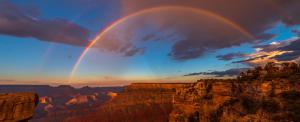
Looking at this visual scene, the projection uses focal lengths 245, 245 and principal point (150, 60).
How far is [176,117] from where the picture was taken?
76.4 meters

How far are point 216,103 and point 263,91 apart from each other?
14.0 meters

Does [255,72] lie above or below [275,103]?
above

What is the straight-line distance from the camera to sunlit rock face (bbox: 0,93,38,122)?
28.1 feet

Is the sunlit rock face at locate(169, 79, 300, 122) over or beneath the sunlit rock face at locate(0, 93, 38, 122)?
beneath

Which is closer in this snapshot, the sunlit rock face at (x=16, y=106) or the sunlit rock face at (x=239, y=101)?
the sunlit rock face at (x=16, y=106)

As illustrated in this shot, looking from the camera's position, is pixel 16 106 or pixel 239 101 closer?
pixel 16 106

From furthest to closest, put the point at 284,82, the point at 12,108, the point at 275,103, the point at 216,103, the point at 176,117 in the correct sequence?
the point at 176,117, the point at 216,103, the point at 284,82, the point at 275,103, the point at 12,108

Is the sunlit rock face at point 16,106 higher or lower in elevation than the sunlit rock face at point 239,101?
higher

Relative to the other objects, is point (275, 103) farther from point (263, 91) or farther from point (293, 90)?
point (263, 91)

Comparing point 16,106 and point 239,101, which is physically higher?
point 16,106

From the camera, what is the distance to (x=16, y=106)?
→ 29.5ft

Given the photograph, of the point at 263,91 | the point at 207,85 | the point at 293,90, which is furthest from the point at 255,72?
the point at 293,90

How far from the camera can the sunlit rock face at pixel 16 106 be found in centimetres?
855

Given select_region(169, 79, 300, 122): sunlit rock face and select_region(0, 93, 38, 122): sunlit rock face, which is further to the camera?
select_region(169, 79, 300, 122): sunlit rock face
